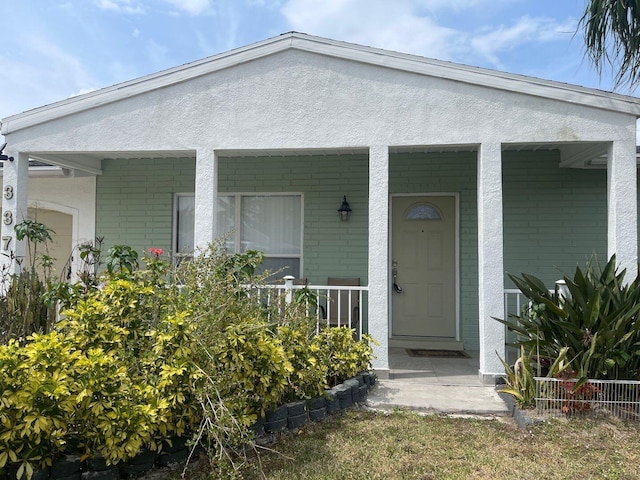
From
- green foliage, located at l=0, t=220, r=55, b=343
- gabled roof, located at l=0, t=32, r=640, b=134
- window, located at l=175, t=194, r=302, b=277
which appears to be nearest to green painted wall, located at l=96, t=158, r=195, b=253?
window, located at l=175, t=194, r=302, b=277

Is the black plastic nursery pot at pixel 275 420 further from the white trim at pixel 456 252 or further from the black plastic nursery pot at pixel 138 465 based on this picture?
the white trim at pixel 456 252

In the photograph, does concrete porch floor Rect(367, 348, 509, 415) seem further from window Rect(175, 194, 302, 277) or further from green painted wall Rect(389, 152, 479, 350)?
window Rect(175, 194, 302, 277)

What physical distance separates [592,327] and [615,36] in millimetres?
3140

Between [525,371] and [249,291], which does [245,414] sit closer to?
[249,291]

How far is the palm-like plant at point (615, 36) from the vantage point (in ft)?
15.1

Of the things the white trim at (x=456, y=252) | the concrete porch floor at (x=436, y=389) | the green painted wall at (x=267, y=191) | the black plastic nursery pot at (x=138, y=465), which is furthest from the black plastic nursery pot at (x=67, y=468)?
the white trim at (x=456, y=252)

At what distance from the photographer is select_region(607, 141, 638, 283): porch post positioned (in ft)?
15.1

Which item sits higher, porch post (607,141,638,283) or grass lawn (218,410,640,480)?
porch post (607,141,638,283)

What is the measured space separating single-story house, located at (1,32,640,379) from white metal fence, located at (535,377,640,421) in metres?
0.98

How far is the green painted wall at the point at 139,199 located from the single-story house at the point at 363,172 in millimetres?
22

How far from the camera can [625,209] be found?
4.60m

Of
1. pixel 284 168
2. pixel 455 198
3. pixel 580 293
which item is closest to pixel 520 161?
pixel 455 198

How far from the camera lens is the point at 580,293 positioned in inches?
154

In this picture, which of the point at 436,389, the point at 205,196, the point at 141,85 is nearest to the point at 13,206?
the point at 141,85
